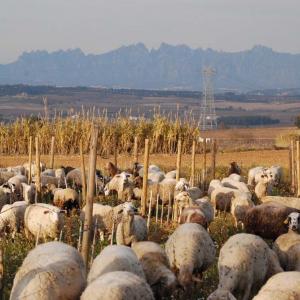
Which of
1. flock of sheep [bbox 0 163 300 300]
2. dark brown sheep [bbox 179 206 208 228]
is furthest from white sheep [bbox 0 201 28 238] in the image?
dark brown sheep [bbox 179 206 208 228]

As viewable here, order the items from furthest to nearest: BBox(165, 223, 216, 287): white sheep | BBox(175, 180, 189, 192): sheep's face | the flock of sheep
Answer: BBox(175, 180, 189, 192): sheep's face
BBox(165, 223, 216, 287): white sheep
the flock of sheep

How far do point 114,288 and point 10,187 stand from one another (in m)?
10.9

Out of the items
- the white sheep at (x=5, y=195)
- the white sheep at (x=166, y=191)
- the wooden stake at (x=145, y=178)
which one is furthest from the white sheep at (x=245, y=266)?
the white sheep at (x=5, y=195)

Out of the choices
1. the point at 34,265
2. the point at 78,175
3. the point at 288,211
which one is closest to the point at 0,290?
the point at 34,265

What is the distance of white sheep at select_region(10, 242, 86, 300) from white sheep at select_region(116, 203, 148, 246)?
3714 millimetres

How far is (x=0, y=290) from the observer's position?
10.8 m

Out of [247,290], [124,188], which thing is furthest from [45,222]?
[124,188]

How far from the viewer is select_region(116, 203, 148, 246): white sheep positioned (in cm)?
1382

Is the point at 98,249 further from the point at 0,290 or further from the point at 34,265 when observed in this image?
the point at 34,265

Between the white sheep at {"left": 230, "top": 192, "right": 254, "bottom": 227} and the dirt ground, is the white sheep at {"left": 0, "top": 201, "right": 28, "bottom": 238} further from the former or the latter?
the dirt ground

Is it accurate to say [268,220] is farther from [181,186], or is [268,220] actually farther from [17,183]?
[17,183]

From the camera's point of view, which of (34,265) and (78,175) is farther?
(78,175)

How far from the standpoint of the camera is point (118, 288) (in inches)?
330

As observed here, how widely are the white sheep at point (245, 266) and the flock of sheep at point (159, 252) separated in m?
0.02
